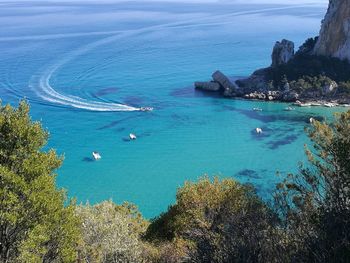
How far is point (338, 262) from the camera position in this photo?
1147 centimetres

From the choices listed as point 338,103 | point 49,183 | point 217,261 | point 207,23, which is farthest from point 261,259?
point 207,23

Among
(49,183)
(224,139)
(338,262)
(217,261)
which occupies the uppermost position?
(49,183)

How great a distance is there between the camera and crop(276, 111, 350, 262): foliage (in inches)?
475

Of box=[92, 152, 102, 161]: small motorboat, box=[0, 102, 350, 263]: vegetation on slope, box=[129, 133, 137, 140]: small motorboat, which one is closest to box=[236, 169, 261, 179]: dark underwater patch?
box=[92, 152, 102, 161]: small motorboat

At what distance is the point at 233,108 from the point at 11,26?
106381mm

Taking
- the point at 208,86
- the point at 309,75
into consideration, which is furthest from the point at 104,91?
the point at 309,75

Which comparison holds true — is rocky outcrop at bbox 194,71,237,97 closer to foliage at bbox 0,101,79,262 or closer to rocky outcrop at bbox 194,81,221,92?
rocky outcrop at bbox 194,81,221,92

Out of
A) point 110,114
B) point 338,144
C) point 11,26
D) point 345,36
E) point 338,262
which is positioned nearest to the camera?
point 338,262

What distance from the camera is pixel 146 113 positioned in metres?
60.6

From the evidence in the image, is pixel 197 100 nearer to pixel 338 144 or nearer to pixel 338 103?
pixel 338 103

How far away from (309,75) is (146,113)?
28.3 m

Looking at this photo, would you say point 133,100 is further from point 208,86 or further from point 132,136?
point 132,136

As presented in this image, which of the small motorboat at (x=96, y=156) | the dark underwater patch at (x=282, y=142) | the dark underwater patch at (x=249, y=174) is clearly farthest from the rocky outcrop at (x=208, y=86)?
the dark underwater patch at (x=249, y=174)

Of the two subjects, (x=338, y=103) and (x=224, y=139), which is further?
(x=338, y=103)
